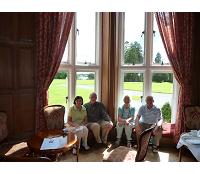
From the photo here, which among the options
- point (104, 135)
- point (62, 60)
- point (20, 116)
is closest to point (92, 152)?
point (104, 135)

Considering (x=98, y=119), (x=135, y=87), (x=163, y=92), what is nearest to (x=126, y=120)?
(x=98, y=119)

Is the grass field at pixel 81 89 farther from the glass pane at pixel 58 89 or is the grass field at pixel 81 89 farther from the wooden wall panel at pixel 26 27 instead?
the wooden wall panel at pixel 26 27

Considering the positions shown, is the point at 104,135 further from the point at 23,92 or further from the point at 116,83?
the point at 23,92

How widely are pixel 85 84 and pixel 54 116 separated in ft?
3.95

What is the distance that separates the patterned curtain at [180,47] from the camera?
15.0 ft

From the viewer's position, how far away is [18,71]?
174 inches

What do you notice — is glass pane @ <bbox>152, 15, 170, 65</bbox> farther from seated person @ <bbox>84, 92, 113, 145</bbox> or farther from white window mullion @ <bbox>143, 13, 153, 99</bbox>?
seated person @ <bbox>84, 92, 113, 145</bbox>

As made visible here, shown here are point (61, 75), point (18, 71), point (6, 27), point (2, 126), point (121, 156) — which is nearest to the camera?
point (121, 156)

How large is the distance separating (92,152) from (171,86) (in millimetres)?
2091

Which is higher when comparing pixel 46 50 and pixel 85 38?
pixel 85 38

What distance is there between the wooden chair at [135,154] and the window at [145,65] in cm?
209

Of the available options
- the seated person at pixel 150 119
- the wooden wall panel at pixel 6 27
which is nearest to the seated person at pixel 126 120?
the seated person at pixel 150 119

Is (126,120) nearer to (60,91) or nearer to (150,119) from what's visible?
(150,119)

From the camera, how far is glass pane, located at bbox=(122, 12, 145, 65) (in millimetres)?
5031
